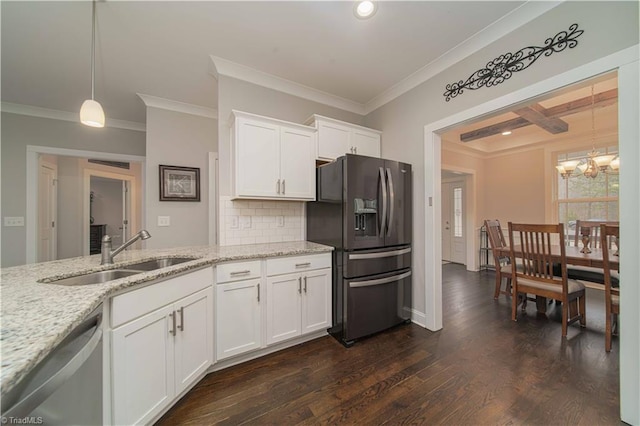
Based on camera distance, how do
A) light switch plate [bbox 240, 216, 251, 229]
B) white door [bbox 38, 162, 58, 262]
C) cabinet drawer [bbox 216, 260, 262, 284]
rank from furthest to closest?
white door [bbox 38, 162, 58, 262], light switch plate [bbox 240, 216, 251, 229], cabinet drawer [bbox 216, 260, 262, 284]

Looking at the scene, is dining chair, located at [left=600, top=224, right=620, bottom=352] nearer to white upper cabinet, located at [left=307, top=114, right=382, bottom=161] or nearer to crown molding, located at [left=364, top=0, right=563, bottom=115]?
crown molding, located at [left=364, top=0, right=563, bottom=115]

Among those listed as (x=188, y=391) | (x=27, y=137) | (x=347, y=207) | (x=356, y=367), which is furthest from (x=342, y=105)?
(x=27, y=137)

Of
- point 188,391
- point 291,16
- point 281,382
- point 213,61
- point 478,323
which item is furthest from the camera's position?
point 478,323

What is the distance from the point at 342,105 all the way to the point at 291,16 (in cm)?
146

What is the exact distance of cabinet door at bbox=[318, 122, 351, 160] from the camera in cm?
266

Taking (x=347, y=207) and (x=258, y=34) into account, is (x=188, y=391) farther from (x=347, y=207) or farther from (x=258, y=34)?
(x=258, y=34)

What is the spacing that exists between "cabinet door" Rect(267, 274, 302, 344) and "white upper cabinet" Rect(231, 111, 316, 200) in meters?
0.84

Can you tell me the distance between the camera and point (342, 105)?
320cm

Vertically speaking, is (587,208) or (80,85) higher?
(80,85)

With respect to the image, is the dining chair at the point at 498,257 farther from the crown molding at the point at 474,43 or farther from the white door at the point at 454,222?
the crown molding at the point at 474,43

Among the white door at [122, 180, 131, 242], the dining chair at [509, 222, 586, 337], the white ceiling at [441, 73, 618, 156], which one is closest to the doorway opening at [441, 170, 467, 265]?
the white ceiling at [441, 73, 618, 156]

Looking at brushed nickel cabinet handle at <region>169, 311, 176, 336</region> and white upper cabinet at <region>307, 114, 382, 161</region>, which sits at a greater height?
white upper cabinet at <region>307, 114, 382, 161</region>

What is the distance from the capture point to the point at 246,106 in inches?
100

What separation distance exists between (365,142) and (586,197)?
4210 millimetres
